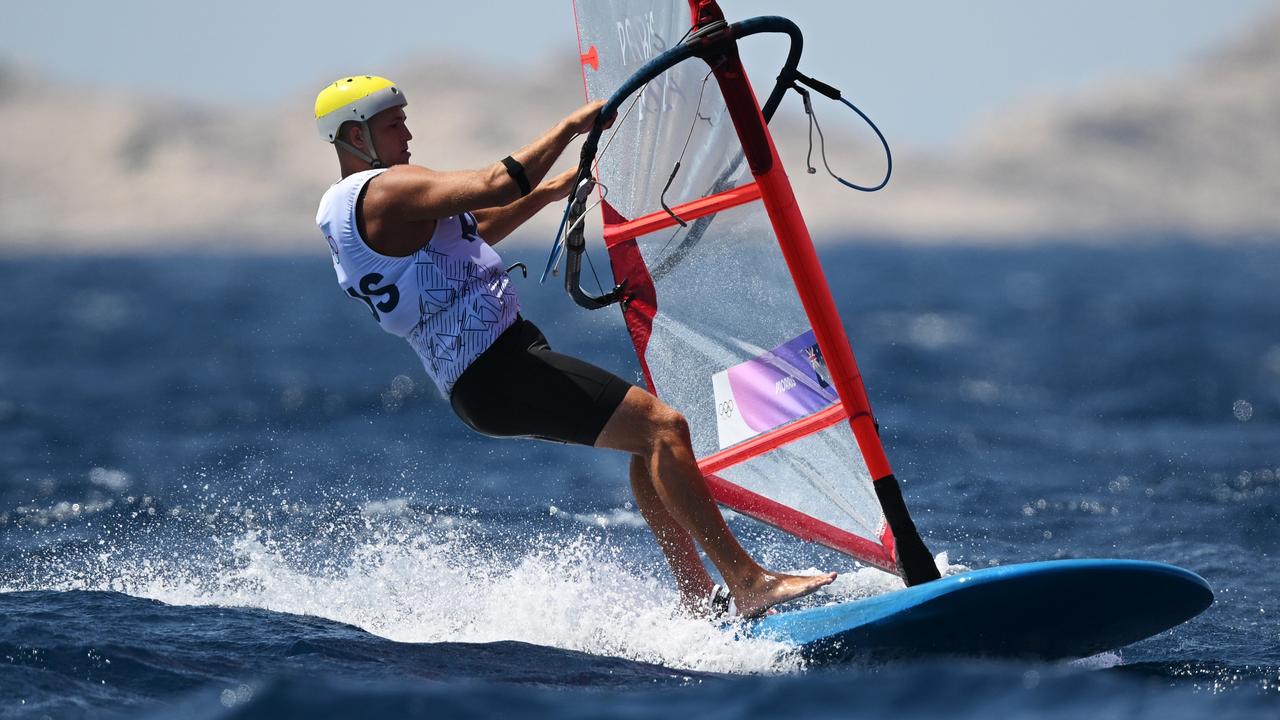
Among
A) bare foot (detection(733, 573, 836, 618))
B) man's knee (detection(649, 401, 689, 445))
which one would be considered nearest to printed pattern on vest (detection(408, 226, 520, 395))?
man's knee (detection(649, 401, 689, 445))

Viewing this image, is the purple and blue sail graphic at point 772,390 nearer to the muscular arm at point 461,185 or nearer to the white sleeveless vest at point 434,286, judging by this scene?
the white sleeveless vest at point 434,286

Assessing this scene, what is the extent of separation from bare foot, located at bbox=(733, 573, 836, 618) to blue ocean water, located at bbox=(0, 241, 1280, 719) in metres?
0.14

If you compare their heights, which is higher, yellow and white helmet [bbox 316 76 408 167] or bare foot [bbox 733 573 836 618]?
yellow and white helmet [bbox 316 76 408 167]

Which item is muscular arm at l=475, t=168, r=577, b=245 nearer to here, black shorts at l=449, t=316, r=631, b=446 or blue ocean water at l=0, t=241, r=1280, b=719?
black shorts at l=449, t=316, r=631, b=446

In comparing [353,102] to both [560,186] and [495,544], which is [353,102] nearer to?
[560,186]

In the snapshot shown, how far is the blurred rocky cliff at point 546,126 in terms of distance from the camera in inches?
4631

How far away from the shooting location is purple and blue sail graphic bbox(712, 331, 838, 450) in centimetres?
527

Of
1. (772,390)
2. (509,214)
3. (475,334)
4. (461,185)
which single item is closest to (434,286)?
(475,334)

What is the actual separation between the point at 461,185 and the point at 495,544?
2725mm

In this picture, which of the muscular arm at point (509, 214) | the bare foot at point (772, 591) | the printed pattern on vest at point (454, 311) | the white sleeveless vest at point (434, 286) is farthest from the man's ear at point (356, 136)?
the bare foot at point (772, 591)

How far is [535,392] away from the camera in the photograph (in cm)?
492

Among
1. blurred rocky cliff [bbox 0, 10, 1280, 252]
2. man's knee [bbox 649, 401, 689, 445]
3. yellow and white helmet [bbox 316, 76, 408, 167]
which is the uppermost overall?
blurred rocky cliff [bbox 0, 10, 1280, 252]

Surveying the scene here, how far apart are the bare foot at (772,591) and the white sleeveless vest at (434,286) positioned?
124 cm

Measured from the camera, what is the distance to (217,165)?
406ft
